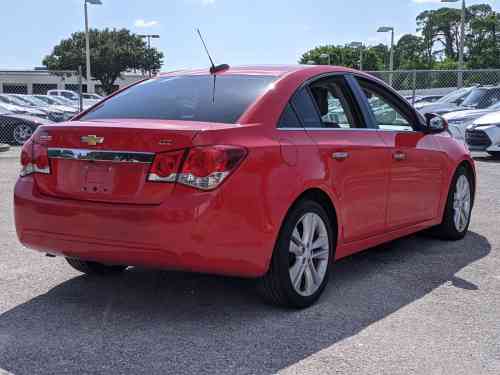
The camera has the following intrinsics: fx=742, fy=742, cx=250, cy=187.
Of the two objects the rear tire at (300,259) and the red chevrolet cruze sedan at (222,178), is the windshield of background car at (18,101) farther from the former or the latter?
the rear tire at (300,259)

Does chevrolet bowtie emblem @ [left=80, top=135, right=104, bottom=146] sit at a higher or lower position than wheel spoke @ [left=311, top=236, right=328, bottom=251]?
higher

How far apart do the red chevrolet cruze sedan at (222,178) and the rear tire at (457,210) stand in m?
1.28

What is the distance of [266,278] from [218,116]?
0.99 metres

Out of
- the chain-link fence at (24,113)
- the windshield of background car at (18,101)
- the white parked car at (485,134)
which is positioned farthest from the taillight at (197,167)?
the windshield of background car at (18,101)

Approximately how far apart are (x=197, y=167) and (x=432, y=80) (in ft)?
62.9

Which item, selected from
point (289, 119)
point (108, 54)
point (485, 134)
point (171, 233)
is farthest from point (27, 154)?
point (108, 54)

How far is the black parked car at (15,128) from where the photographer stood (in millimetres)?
18719

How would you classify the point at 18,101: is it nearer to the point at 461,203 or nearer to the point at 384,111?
the point at 461,203

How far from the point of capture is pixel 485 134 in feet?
50.7

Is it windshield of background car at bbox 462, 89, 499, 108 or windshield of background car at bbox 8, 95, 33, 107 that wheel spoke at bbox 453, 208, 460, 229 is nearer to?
windshield of background car at bbox 462, 89, 499, 108

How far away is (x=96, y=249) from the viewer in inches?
161

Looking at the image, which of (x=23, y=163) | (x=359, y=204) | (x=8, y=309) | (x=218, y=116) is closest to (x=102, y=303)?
(x=8, y=309)

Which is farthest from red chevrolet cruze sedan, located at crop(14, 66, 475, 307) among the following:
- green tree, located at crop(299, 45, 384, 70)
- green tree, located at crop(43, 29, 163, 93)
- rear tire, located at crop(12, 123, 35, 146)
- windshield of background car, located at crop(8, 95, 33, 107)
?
green tree, located at crop(299, 45, 384, 70)

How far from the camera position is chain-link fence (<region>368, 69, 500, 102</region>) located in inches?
803
